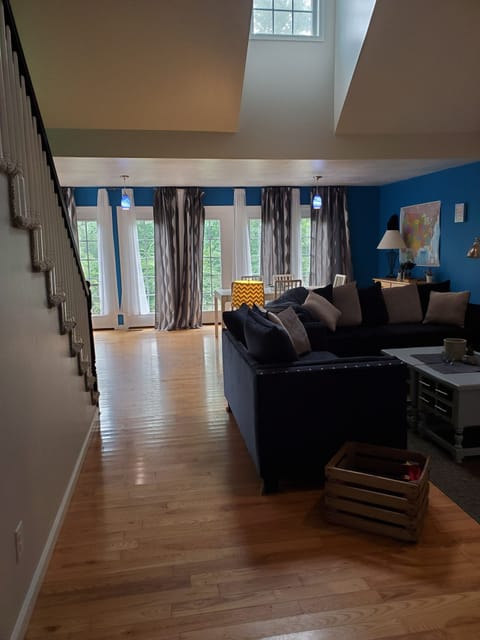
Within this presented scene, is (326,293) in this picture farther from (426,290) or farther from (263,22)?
(263,22)

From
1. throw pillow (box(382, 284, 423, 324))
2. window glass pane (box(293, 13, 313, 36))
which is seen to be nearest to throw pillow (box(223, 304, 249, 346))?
throw pillow (box(382, 284, 423, 324))

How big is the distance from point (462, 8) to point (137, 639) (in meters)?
4.64

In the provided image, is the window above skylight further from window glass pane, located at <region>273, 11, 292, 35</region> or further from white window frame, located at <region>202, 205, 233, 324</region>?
white window frame, located at <region>202, 205, 233, 324</region>

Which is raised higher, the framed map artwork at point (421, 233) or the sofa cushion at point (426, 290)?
the framed map artwork at point (421, 233)

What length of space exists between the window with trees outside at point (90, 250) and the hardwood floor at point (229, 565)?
530cm

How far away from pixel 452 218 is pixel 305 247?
2760 millimetres

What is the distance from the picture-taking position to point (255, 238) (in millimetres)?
8305

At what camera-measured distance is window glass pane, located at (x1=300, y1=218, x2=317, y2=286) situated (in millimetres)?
8359

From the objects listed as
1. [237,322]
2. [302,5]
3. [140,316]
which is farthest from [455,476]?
[140,316]

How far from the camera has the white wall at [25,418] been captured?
167 centimetres

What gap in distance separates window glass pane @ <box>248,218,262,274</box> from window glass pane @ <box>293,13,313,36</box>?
3601 millimetres

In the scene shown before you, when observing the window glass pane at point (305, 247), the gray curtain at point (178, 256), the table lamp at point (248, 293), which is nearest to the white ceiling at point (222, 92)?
the table lamp at point (248, 293)

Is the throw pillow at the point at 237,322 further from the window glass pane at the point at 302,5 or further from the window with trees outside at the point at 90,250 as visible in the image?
the window with trees outside at the point at 90,250

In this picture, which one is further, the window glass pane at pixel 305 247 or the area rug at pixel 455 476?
the window glass pane at pixel 305 247
